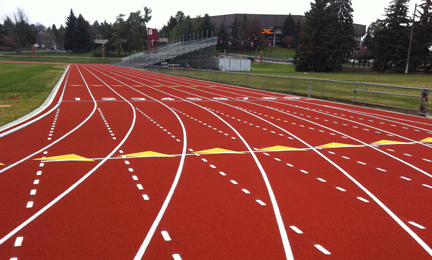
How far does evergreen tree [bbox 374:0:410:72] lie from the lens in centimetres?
5381

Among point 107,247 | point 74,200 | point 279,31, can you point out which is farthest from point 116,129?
point 279,31

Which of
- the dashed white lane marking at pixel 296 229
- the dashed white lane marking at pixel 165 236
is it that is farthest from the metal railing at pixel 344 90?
the dashed white lane marking at pixel 165 236

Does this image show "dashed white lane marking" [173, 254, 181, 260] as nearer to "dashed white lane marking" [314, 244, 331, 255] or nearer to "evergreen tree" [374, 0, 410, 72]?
"dashed white lane marking" [314, 244, 331, 255]

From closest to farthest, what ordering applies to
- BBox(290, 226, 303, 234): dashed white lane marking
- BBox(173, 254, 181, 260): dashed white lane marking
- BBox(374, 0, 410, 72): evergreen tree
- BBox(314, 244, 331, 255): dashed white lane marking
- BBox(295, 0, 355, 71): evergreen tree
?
BBox(173, 254, 181, 260): dashed white lane marking
BBox(314, 244, 331, 255): dashed white lane marking
BBox(290, 226, 303, 234): dashed white lane marking
BBox(374, 0, 410, 72): evergreen tree
BBox(295, 0, 355, 71): evergreen tree

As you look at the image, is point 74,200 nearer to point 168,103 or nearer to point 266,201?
point 266,201

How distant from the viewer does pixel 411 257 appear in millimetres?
4199

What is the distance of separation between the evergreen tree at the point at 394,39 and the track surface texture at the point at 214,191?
158 ft

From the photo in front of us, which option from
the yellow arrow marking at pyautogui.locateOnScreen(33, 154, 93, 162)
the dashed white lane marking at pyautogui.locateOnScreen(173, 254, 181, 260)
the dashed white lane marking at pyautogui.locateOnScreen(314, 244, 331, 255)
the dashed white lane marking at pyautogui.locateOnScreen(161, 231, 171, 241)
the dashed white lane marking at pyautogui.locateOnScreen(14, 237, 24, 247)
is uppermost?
the dashed white lane marking at pyautogui.locateOnScreen(314, 244, 331, 255)

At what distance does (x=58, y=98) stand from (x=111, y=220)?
15.6 meters

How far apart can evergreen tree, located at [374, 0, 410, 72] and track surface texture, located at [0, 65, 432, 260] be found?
4821cm

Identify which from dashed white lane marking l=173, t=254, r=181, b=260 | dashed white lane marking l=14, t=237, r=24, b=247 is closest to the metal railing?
dashed white lane marking l=173, t=254, r=181, b=260

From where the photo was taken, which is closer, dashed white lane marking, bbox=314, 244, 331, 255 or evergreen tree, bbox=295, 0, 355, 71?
dashed white lane marking, bbox=314, 244, 331, 255

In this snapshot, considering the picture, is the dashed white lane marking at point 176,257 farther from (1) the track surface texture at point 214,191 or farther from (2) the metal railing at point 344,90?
(2) the metal railing at point 344,90

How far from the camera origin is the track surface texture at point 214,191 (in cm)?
440
